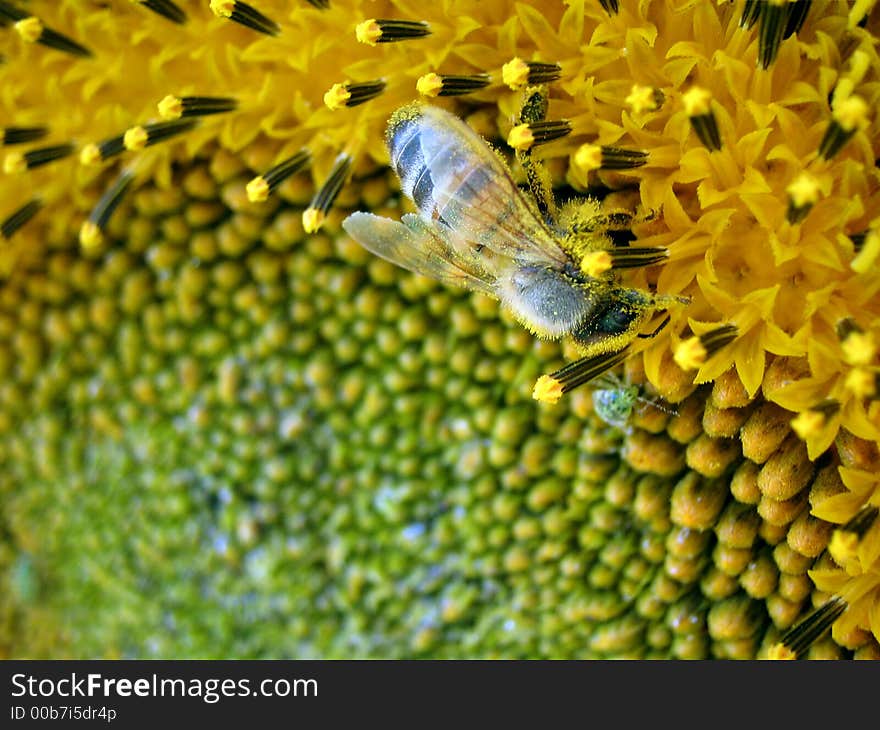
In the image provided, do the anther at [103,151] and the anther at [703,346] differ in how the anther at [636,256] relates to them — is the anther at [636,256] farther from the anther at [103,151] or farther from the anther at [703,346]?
the anther at [103,151]

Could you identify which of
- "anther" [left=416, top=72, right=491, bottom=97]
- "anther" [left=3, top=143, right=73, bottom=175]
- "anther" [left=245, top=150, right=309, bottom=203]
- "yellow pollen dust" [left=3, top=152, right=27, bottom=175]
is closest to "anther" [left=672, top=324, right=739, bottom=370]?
"anther" [left=416, top=72, right=491, bottom=97]

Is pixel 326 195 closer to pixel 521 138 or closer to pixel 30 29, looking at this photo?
pixel 521 138

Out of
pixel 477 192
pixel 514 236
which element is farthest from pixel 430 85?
pixel 514 236

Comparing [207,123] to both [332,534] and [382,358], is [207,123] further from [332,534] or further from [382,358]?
[332,534]

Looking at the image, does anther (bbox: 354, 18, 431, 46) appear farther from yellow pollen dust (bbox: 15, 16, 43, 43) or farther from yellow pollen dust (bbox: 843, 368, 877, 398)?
yellow pollen dust (bbox: 843, 368, 877, 398)
